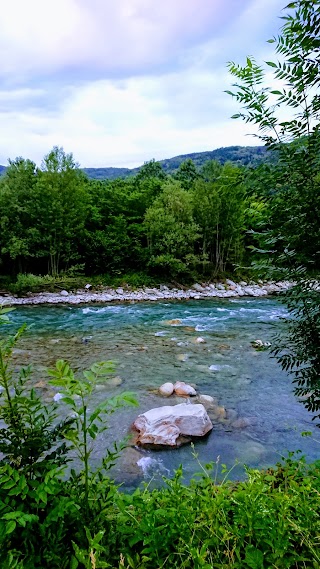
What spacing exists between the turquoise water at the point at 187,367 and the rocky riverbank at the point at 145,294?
2.06 m

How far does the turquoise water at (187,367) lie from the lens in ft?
16.2

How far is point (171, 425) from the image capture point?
5.34 metres

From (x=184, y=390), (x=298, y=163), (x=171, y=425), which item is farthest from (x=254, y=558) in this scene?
(x=184, y=390)

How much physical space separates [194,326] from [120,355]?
429 cm

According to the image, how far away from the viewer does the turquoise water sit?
16.2 feet

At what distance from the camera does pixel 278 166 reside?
2232 mm

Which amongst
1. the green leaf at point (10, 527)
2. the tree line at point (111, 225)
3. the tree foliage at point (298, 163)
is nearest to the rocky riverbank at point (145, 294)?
the tree line at point (111, 225)

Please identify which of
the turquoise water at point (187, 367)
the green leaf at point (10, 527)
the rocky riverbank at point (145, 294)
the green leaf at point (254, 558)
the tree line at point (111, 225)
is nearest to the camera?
the green leaf at point (10, 527)

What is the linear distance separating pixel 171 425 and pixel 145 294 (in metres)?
15.5

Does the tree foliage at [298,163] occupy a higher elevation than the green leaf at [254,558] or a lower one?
higher

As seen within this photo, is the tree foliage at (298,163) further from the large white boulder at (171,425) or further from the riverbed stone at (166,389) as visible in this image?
the riverbed stone at (166,389)

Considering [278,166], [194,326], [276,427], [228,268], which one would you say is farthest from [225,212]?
[278,166]

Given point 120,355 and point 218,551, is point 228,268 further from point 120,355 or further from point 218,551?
point 218,551

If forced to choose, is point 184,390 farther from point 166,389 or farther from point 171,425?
point 171,425
